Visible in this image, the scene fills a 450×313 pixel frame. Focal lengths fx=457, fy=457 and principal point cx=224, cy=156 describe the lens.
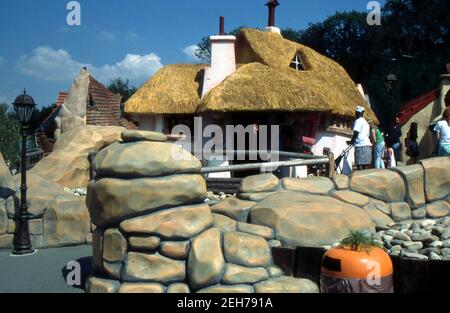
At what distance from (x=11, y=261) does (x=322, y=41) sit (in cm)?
3107

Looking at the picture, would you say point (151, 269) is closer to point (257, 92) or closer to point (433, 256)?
point (433, 256)

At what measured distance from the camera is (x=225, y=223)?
5078mm

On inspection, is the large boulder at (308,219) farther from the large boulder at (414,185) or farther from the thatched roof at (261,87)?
the thatched roof at (261,87)

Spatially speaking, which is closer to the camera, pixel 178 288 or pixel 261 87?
pixel 178 288

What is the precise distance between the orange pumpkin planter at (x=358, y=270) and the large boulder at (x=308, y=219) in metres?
0.91

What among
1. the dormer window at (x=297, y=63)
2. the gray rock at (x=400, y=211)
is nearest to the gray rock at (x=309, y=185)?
the gray rock at (x=400, y=211)

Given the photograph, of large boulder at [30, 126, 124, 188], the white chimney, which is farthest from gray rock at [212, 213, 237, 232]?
the white chimney

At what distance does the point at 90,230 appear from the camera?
658 cm

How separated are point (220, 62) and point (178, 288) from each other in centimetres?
1062

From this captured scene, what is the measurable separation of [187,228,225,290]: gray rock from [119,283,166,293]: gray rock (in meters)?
0.30

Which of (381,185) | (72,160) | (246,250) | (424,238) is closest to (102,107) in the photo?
(72,160)

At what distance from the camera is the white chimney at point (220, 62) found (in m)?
13.7

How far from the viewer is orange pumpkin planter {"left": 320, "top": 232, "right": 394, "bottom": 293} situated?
391cm
